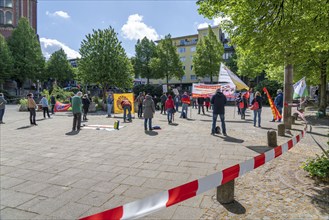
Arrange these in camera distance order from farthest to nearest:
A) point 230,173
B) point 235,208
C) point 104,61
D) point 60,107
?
point 104,61
point 60,107
point 235,208
point 230,173

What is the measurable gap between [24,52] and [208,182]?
174ft

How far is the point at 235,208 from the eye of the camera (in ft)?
12.1

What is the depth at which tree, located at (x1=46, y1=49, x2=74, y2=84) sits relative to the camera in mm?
59625

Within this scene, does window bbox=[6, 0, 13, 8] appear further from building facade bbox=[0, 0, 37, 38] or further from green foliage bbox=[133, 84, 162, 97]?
green foliage bbox=[133, 84, 162, 97]

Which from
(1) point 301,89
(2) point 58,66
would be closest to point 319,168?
(1) point 301,89

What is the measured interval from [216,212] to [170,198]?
1536 millimetres

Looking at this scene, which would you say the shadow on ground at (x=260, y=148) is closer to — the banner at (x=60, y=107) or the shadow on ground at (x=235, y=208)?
the shadow on ground at (x=235, y=208)

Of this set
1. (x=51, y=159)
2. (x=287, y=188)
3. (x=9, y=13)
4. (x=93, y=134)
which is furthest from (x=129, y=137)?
(x=9, y=13)

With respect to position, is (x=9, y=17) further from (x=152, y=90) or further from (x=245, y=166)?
(x=245, y=166)

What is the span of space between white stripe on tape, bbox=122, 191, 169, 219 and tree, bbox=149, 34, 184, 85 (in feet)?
160

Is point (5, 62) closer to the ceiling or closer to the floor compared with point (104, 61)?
closer to the ceiling

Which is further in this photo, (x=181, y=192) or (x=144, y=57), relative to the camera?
(x=144, y=57)

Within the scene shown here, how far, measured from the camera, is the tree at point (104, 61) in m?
26.3

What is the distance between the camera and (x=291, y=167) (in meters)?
5.57
